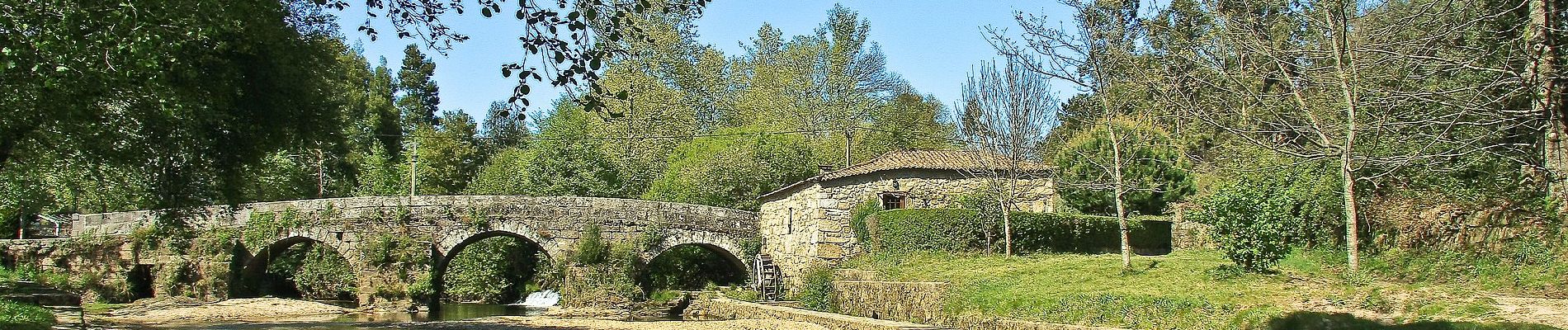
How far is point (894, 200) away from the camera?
26422 millimetres

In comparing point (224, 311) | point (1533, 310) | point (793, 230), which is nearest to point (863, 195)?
point (793, 230)

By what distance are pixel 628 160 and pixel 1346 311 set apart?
1176 inches

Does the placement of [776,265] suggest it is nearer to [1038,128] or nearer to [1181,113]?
[1038,128]

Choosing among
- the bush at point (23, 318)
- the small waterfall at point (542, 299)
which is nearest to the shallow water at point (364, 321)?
the small waterfall at point (542, 299)

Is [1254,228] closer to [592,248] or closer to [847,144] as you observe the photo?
[592,248]

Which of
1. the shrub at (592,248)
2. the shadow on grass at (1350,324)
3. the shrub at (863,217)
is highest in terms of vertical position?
the shrub at (863,217)

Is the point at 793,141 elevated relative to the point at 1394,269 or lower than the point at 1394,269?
elevated

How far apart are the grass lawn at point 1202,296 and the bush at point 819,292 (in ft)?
5.41

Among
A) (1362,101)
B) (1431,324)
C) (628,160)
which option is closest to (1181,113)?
(1362,101)

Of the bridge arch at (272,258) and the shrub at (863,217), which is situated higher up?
the shrub at (863,217)

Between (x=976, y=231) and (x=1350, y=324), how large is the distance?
481 inches

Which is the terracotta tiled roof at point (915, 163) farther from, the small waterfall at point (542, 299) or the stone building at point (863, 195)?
the small waterfall at point (542, 299)

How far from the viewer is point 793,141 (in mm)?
35062

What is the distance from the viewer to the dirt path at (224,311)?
2158 centimetres
